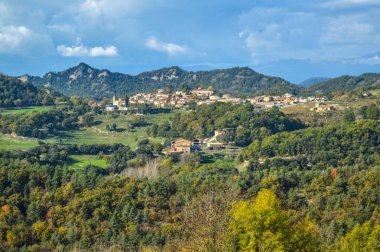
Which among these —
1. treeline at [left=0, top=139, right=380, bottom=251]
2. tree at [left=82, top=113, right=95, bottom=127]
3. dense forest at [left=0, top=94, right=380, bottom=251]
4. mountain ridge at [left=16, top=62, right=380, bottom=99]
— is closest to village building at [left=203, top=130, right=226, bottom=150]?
dense forest at [left=0, top=94, right=380, bottom=251]

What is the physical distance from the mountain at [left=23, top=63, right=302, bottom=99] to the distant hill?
60617mm

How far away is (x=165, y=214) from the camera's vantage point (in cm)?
2289

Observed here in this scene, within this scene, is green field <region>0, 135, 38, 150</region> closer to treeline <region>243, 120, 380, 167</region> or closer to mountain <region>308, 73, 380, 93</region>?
treeline <region>243, 120, 380, 167</region>

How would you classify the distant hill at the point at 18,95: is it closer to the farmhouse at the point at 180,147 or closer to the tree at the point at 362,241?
the farmhouse at the point at 180,147

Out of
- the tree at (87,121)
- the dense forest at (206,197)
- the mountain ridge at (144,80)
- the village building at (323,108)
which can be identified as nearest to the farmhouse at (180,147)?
the dense forest at (206,197)

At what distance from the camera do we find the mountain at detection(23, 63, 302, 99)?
13288 cm

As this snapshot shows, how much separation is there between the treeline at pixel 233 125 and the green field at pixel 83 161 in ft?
37.6

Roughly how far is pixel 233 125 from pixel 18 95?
33.3 metres

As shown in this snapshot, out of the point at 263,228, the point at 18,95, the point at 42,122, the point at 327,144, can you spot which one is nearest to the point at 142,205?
the point at 263,228

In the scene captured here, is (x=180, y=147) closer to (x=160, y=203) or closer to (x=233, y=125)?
(x=233, y=125)

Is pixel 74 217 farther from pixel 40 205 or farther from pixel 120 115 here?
pixel 120 115

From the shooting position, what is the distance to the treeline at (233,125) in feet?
149

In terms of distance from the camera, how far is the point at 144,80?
477 ft

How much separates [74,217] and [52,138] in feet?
Result: 86.6
